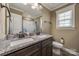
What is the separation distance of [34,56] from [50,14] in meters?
0.68

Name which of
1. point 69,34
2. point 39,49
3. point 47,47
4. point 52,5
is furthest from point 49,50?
point 52,5

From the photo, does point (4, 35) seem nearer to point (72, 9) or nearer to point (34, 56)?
point (34, 56)

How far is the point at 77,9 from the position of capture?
1312mm

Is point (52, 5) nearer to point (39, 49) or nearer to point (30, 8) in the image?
point (30, 8)

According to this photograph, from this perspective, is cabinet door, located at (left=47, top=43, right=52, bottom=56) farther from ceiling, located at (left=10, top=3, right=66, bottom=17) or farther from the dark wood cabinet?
ceiling, located at (left=10, top=3, right=66, bottom=17)

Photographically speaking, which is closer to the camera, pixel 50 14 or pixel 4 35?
pixel 4 35

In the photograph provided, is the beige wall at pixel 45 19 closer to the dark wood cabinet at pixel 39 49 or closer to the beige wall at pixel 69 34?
the beige wall at pixel 69 34

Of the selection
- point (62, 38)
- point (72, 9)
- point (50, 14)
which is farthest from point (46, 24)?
point (72, 9)

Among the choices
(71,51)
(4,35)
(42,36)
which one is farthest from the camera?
(42,36)

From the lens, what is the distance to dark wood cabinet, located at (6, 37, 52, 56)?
42.9 inches

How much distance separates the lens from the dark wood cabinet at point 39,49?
3.57 feet

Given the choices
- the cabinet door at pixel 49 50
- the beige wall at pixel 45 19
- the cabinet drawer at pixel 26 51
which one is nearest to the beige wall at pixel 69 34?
the beige wall at pixel 45 19

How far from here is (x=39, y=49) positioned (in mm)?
1351

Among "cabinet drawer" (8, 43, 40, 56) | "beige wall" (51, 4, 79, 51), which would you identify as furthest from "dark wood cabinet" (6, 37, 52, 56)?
"beige wall" (51, 4, 79, 51)
